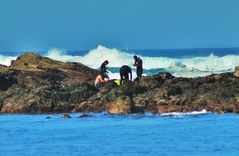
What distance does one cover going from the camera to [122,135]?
91.6 feet

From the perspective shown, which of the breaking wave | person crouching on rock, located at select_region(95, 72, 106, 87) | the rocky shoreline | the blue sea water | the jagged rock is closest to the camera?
the blue sea water

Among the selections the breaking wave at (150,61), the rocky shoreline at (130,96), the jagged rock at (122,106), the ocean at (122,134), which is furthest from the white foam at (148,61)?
the ocean at (122,134)

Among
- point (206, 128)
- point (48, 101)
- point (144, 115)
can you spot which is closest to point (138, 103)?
point (144, 115)

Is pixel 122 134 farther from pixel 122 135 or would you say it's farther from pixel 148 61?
pixel 148 61

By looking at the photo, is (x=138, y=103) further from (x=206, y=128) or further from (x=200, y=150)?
(x=200, y=150)

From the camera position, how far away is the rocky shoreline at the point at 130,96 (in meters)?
34.1

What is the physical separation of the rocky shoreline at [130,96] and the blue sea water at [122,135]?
3.13 ft

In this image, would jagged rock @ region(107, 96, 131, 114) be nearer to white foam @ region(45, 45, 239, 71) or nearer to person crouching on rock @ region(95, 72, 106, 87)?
person crouching on rock @ region(95, 72, 106, 87)

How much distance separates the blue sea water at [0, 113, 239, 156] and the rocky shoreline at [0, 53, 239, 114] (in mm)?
955

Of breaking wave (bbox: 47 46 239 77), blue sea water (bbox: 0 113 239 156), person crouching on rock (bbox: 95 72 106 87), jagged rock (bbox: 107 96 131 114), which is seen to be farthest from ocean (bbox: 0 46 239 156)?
breaking wave (bbox: 47 46 239 77)

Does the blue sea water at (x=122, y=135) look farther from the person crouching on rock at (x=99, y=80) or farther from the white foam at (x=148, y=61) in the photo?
the white foam at (x=148, y=61)

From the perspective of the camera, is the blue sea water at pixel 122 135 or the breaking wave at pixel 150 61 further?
the breaking wave at pixel 150 61

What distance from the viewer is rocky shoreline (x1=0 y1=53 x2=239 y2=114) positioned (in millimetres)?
34062

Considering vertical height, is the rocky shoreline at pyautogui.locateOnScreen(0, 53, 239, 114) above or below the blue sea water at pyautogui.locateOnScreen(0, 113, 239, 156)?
above
